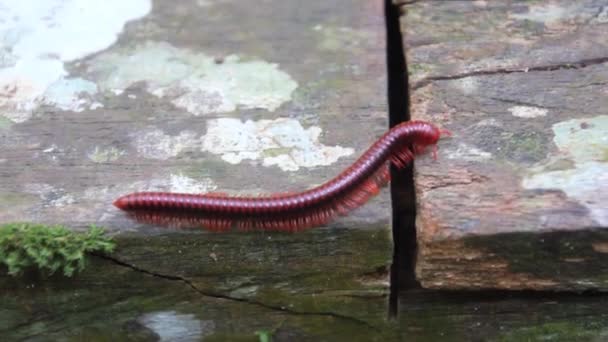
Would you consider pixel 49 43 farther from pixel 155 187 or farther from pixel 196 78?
pixel 155 187

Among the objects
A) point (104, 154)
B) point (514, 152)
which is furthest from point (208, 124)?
point (514, 152)

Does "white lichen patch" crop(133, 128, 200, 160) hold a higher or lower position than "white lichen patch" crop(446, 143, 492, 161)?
higher

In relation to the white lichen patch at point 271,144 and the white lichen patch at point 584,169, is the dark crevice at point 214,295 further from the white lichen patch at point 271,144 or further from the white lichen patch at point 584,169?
the white lichen patch at point 584,169

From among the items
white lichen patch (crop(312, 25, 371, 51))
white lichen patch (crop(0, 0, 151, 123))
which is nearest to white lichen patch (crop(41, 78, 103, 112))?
white lichen patch (crop(0, 0, 151, 123))

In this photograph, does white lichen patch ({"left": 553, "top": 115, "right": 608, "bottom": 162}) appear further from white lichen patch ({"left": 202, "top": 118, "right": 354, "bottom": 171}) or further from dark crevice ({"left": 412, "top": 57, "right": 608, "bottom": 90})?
white lichen patch ({"left": 202, "top": 118, "right": 354, "bottom": 171})

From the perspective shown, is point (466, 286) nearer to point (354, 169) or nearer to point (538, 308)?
point (538, 308)

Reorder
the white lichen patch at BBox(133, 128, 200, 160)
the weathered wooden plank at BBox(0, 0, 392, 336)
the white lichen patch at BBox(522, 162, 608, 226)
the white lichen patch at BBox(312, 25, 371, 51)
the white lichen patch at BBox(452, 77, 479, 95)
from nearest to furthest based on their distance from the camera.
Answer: the white lichen patch at BBox(522, 162, 608, 226)
the weathered wooden plank at BBox(0, 0, 392, 336)
the white lichen patch at BBox(133, 128, 200, 160)
the white lichen patch at BBox(452, 77, 479, 95)
the white lichen patch at BBox(312, 25, 371, 51)

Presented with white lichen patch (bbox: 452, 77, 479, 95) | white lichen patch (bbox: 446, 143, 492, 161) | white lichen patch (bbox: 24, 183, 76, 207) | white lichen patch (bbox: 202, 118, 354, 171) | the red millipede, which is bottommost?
the red millipede

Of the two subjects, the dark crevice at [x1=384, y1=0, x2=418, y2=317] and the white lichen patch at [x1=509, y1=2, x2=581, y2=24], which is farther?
the white lichen patch at [x1=509, y1=2, x2=581, y2=24]
